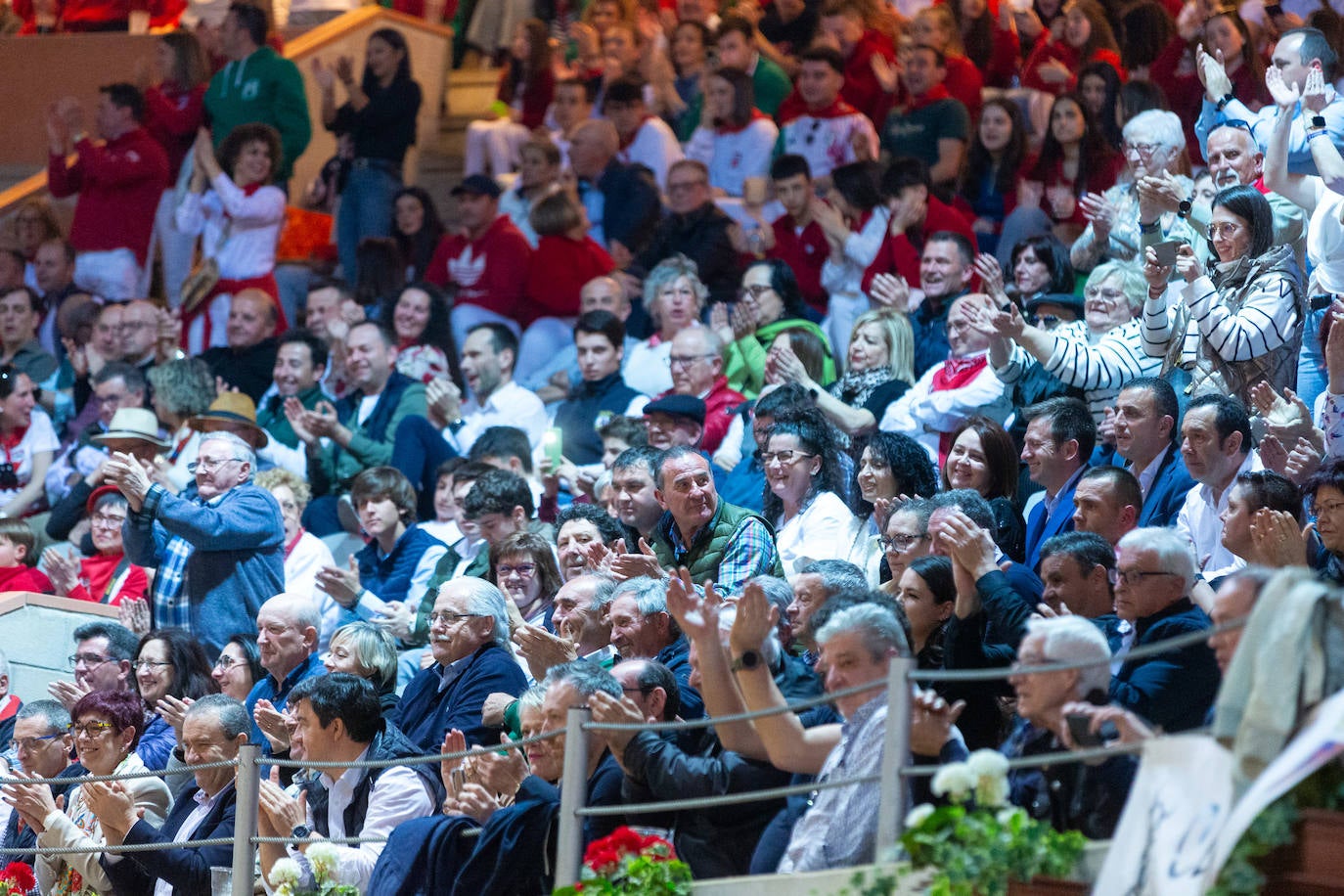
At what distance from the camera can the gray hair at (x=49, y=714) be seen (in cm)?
789

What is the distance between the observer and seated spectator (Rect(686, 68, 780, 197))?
1223 cm

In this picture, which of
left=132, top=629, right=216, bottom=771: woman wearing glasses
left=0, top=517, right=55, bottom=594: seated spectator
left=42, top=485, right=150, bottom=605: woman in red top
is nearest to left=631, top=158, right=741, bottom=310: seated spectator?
left=42, top=485, right=150, bottom=605: woman in red top

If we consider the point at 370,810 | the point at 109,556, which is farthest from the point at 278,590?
the point at 370,810

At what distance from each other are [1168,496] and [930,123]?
4925 millimetres

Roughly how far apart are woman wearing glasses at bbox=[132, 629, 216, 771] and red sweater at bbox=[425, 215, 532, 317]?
394 cm

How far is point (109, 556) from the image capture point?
33.4ft

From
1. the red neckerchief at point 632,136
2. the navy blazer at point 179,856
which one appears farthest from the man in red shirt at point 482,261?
the navy blazer at point 179,856

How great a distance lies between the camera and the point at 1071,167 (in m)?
10.7

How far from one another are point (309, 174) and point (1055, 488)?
8.86 meters

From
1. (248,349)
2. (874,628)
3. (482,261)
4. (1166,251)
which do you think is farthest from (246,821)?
(482,261)

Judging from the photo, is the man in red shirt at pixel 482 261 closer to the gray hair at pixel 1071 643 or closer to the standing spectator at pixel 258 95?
the standing spectator at pixel 258 95

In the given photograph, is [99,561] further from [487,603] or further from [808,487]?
[808,487]

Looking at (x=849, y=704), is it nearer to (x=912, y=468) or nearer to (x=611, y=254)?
(x=912, y=468)

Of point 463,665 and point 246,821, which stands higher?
point 463,665
